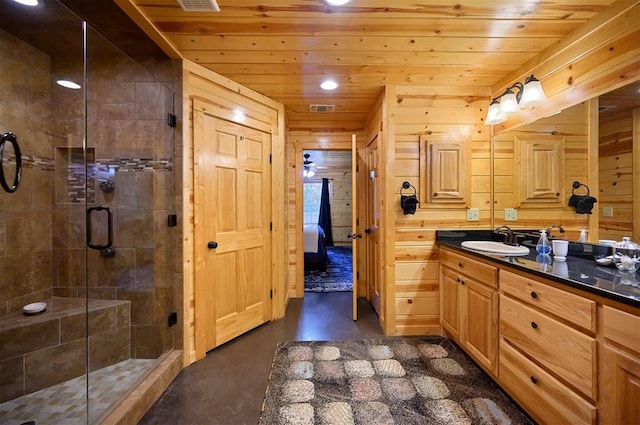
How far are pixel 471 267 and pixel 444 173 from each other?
99 centimetres

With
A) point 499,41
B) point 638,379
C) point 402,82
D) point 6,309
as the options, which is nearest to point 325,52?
point 402,82

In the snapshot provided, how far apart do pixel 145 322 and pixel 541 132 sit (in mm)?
3477

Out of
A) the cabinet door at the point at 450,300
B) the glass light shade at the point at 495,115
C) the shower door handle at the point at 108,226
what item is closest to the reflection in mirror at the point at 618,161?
the glass light shade at the point at 495,115

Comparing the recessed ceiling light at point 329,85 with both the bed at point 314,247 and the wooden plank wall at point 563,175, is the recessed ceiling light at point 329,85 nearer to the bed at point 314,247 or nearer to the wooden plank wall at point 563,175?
the wooden plank wall at point 563,175

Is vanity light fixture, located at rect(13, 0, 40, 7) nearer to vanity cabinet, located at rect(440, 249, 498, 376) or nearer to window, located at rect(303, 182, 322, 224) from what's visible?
vanity cabinet, located at rect(440, 249, 498, 376)

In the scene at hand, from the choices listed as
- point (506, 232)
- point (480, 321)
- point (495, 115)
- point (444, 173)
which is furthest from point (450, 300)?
point (495, 115)

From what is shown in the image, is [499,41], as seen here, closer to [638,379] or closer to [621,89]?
[621,89]

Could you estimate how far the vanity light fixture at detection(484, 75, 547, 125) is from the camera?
2.02 meters

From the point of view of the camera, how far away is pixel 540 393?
1.39 m

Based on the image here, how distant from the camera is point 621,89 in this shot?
1.57 meters

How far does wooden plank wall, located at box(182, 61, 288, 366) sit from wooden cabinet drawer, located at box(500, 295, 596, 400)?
82.6 inches

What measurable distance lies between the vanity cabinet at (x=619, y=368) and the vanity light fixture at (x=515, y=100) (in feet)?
5.42

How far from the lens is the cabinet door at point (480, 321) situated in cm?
178

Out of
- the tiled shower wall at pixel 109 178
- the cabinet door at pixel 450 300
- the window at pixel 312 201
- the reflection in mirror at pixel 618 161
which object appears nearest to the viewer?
the reflection in mirror at pixel 618 161
